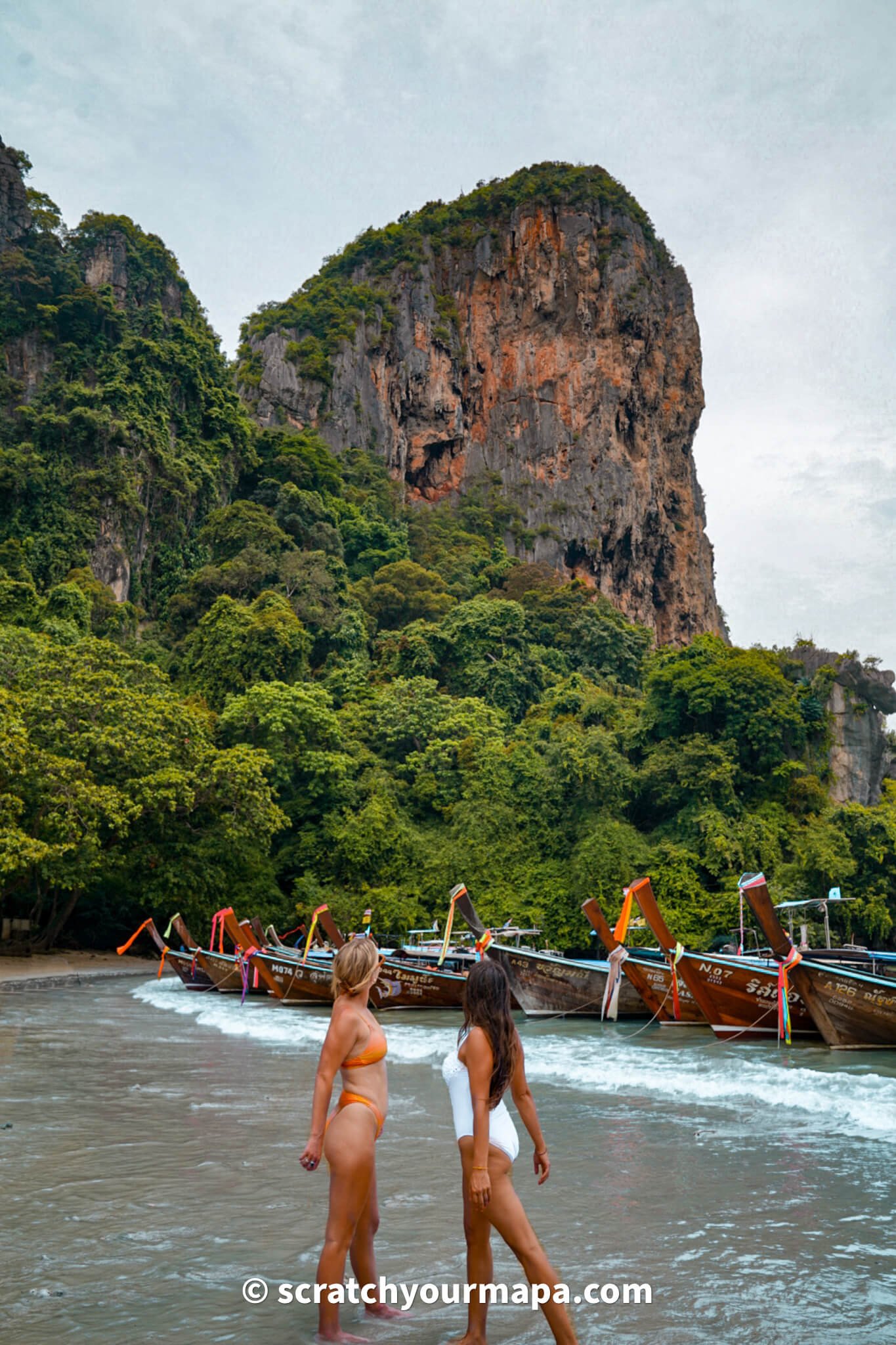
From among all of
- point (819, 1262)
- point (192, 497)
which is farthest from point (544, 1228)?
point (192, 497)

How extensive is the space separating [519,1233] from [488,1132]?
33cm

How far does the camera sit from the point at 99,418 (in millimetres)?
41938

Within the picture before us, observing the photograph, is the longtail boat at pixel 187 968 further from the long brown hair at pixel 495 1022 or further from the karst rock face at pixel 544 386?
the karst rock face at pixel 544 386

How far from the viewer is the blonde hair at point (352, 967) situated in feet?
12.0

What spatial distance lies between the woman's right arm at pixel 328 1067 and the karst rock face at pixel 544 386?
6525cm

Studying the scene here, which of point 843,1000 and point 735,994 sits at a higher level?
point 843,1000

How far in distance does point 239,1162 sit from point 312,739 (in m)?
26.5

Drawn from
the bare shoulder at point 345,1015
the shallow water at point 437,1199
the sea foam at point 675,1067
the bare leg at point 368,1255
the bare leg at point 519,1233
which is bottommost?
the sea foam at point 675,1067

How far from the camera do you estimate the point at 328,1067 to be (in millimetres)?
3625

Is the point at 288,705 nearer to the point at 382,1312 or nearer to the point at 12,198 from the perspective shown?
the point at 382,1312

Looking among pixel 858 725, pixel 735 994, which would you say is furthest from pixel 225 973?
pixel 858 725

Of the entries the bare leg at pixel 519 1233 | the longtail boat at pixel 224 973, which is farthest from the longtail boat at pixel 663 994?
the bare leg at pixel 519 1233

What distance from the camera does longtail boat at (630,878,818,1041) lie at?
14109 millimetres

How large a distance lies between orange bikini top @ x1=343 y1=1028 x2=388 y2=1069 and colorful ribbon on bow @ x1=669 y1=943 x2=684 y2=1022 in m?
10.8
